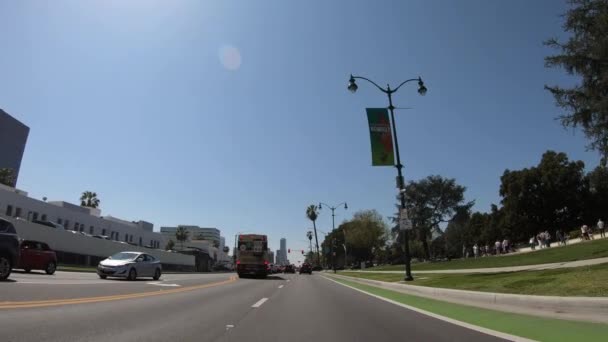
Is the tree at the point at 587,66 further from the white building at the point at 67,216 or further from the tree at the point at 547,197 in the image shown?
the white building at the point at 67,216

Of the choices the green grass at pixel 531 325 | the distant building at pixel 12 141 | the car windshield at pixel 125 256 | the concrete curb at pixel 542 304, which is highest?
the distant building at pixel 12 141

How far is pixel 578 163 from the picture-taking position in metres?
68.5

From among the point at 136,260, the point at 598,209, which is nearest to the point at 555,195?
the point at 598,209

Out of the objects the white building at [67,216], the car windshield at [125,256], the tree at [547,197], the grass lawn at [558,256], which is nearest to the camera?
the car windshield at [125,256]

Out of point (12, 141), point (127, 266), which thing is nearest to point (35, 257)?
point (127, 266)

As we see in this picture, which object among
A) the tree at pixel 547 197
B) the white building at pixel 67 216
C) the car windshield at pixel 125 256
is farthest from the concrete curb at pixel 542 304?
the tree at pixel 547 197

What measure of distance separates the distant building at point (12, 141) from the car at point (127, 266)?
99.6 meters

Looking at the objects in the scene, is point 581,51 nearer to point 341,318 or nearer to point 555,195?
point 341,318

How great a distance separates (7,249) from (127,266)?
25.7 ft

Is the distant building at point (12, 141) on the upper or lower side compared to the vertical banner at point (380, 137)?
upper

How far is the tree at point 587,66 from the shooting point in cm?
2539

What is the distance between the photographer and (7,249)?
46.4ft

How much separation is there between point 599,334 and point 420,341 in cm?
245

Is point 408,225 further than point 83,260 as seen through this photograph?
No
